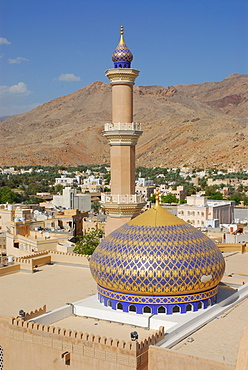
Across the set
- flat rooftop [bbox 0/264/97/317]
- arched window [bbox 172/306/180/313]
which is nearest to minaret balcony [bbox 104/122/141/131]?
flat rooftop [bbox 0/264/97/317]

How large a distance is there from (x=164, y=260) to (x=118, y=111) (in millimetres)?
6416

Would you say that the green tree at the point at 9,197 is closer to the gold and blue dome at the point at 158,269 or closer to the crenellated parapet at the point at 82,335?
the gold and blue dome at the point at 158,269

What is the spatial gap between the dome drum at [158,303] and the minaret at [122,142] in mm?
4843

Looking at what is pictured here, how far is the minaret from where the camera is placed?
15.9 m

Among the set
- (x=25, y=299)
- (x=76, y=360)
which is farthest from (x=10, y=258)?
(x=76, y=360)

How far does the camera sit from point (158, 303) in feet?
35.3

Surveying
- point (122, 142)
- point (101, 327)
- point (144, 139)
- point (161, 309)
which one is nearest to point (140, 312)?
point (161, 309)

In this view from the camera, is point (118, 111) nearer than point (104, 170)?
Yes

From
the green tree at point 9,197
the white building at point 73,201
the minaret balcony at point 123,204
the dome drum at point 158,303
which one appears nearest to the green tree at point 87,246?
the minaret balcony at point 123,204

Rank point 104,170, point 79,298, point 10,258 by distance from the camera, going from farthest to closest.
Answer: point 104,170
point 10,258
point 79,298

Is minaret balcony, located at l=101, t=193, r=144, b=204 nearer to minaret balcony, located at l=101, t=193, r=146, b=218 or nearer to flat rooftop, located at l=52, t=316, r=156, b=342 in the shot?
minaret balcony, located at l=101, t=193, r=146, b=218

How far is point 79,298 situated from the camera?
1277 centimetres

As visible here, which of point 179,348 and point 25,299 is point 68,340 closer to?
point 179,348

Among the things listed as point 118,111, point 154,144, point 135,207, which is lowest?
point 135,207
